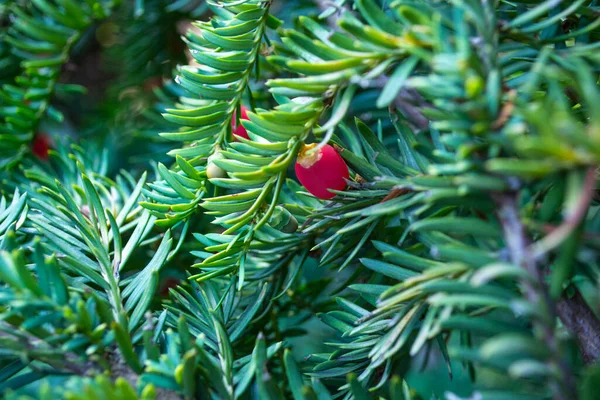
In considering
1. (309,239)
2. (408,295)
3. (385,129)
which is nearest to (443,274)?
(408,295)

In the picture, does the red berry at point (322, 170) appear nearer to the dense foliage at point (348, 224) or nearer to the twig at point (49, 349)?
the dense foliage at point (348, 224)

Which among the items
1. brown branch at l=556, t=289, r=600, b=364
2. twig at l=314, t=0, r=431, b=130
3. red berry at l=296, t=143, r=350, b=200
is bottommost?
brown branch at l=556, t=289, r=600, b=364

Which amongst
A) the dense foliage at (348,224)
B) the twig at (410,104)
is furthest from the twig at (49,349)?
the twig at (410,104)

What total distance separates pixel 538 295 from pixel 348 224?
0.54 feet

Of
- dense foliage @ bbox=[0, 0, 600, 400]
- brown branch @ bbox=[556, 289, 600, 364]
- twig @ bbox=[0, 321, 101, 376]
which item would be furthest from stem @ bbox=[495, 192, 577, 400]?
twig @ bbox=[0, 321, 101, 376]

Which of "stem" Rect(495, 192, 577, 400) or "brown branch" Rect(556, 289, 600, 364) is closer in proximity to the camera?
Result: "stem" Rect(495, 192, 577, 400)

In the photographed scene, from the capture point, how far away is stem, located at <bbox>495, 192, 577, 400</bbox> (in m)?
0.22

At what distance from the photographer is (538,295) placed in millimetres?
222

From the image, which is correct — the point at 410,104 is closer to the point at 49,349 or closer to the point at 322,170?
the point at 322,170

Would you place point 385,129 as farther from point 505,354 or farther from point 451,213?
point 505,354

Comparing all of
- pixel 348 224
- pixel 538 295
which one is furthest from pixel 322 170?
pixel 538 295

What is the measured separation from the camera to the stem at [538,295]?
218 mm

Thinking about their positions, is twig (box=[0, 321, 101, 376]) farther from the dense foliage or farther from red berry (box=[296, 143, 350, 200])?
red berry (box=[296, 143, 350, 200])

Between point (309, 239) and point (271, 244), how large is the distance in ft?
0.10
